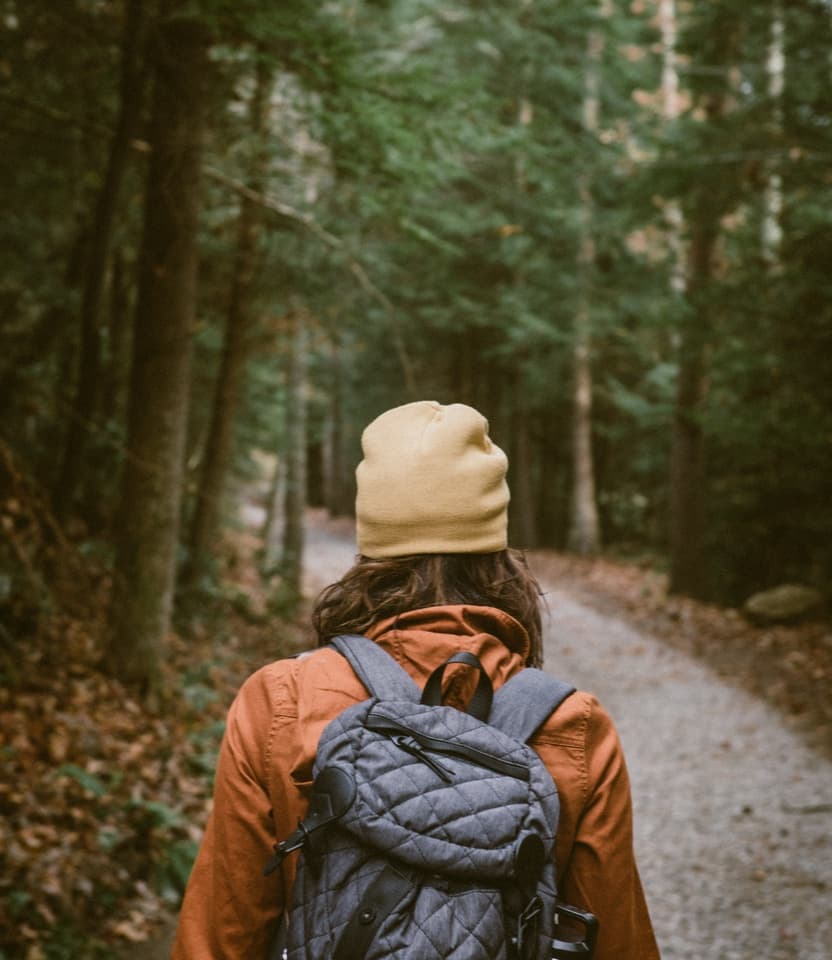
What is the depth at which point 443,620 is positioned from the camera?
1.82 meters

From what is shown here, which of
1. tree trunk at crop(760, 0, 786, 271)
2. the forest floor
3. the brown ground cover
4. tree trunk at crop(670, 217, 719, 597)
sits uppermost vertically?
tree trunk at crop(760, 0, 786, 271)

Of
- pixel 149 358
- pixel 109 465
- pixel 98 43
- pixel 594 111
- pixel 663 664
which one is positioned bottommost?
pixel 663 664

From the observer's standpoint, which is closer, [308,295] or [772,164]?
[772,164]

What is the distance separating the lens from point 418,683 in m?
1.78

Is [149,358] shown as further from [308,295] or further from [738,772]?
[738,772]

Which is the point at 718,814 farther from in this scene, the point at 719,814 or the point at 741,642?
the point at 741,642

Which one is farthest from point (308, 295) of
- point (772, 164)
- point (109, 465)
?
point (772, 164)

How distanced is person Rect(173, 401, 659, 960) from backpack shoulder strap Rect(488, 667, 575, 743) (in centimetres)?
3

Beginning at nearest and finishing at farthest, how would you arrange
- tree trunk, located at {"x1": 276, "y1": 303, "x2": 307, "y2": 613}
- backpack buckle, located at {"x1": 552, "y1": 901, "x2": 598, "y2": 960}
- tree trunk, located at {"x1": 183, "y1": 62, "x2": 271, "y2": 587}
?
backpack buckle, located at {"x1": 552, "y1": 901, "x2": 598, "y2": 960} < tree trunk, located at {"x1": 183, "y1": 62, "x2": 271, "y2": 587} < tree trunk, located at {"x1": 276, "y1": 303, "x2": 307, "y2": 613}

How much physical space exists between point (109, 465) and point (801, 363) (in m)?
8.72

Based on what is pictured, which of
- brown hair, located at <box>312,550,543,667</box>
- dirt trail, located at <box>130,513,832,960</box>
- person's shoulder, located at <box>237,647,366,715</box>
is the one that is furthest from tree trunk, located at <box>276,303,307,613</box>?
person's shoulder, located at <box>237,647,366,715</box>

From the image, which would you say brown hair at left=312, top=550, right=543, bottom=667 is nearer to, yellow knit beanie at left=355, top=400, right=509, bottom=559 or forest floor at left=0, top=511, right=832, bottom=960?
yellow knit beanie at left=355, top=400, right=509, bottom=559

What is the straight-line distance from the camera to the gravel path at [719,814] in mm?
5199

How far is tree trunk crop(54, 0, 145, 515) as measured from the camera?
21.7ft
